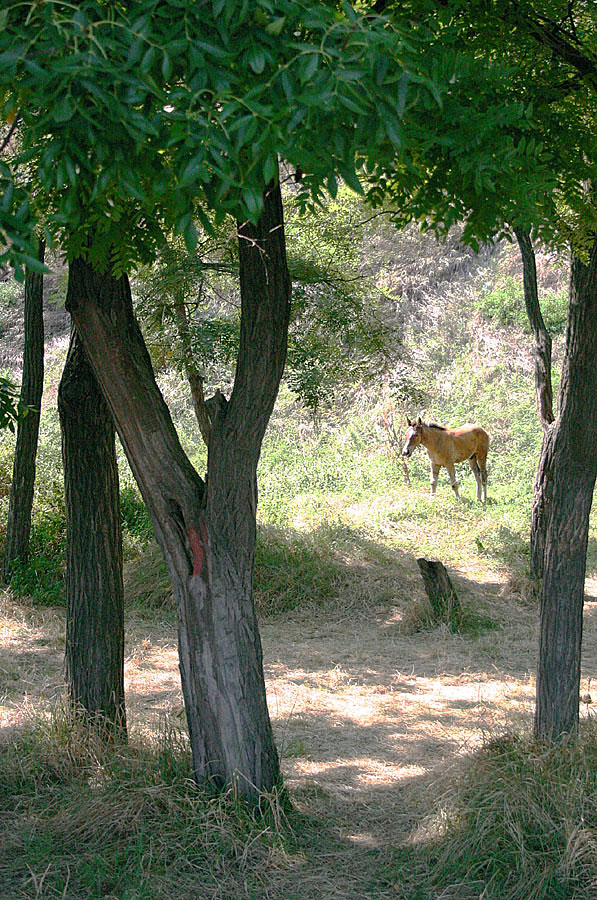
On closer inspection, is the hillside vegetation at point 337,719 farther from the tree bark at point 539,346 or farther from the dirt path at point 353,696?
the tree bark at point 539,346

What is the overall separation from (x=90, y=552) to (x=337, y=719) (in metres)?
2.62

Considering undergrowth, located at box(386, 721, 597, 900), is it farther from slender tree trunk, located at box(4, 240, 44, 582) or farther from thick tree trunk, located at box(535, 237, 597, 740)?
slender tree trunk, located at box(4, 240, 44, 582)

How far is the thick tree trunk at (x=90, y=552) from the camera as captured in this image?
5363mm

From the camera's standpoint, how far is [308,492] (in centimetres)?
1559

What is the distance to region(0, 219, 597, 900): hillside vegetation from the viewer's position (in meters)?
3.90

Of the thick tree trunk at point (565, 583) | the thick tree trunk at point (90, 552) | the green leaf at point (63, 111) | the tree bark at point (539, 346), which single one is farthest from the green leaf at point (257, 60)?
the tree bark at point (539, 346)

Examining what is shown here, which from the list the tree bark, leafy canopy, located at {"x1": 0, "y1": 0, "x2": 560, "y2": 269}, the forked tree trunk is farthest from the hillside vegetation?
leafy canopy, located at {"x1": 0, "y1": 0, "x2": 560, "y2": 269}

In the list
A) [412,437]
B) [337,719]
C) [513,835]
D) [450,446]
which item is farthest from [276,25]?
[450,446]

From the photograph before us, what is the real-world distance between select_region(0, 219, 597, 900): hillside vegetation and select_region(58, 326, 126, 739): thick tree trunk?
335 mm

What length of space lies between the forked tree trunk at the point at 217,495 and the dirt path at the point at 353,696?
65 centimetres

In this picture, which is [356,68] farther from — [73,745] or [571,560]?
[73,745]

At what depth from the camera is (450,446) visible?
48.5 feet

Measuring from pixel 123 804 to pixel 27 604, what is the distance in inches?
238

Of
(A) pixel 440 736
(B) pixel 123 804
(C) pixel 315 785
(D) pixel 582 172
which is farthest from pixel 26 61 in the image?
(A) pixel 440 736
